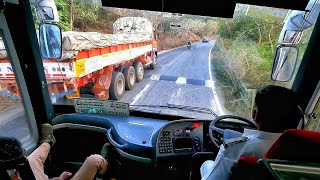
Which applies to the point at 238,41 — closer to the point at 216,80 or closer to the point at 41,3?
the point at 216,80

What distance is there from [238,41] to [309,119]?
1078mm

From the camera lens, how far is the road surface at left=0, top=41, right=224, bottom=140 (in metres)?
2.55

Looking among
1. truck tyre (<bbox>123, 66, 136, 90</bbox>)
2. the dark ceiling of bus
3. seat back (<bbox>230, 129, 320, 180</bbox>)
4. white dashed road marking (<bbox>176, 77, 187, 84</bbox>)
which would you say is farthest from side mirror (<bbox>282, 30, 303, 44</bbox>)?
truck tyre (<bbox>123, 66, 136, 90</bbox>)

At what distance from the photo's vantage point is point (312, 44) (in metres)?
2.04

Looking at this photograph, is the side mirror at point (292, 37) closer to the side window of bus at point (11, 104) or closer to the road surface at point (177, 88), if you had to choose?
Answer: the road surface at point (177, 88)

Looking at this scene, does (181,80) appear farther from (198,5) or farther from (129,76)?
(129,76)

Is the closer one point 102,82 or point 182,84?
point 182,84

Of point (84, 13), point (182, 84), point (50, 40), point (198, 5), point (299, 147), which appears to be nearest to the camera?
point (299, 147)

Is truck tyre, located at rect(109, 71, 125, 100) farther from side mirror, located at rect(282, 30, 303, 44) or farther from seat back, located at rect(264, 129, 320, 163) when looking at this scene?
seat back, located at rect(264, 129, 320, 163)

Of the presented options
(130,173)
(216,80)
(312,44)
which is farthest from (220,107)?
(130,173)

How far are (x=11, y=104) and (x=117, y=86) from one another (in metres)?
1.51

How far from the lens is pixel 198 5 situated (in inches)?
78.6

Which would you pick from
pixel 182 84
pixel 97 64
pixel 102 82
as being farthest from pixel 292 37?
pixel 97 64

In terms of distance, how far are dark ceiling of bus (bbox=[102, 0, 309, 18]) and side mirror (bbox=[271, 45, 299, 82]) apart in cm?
39
